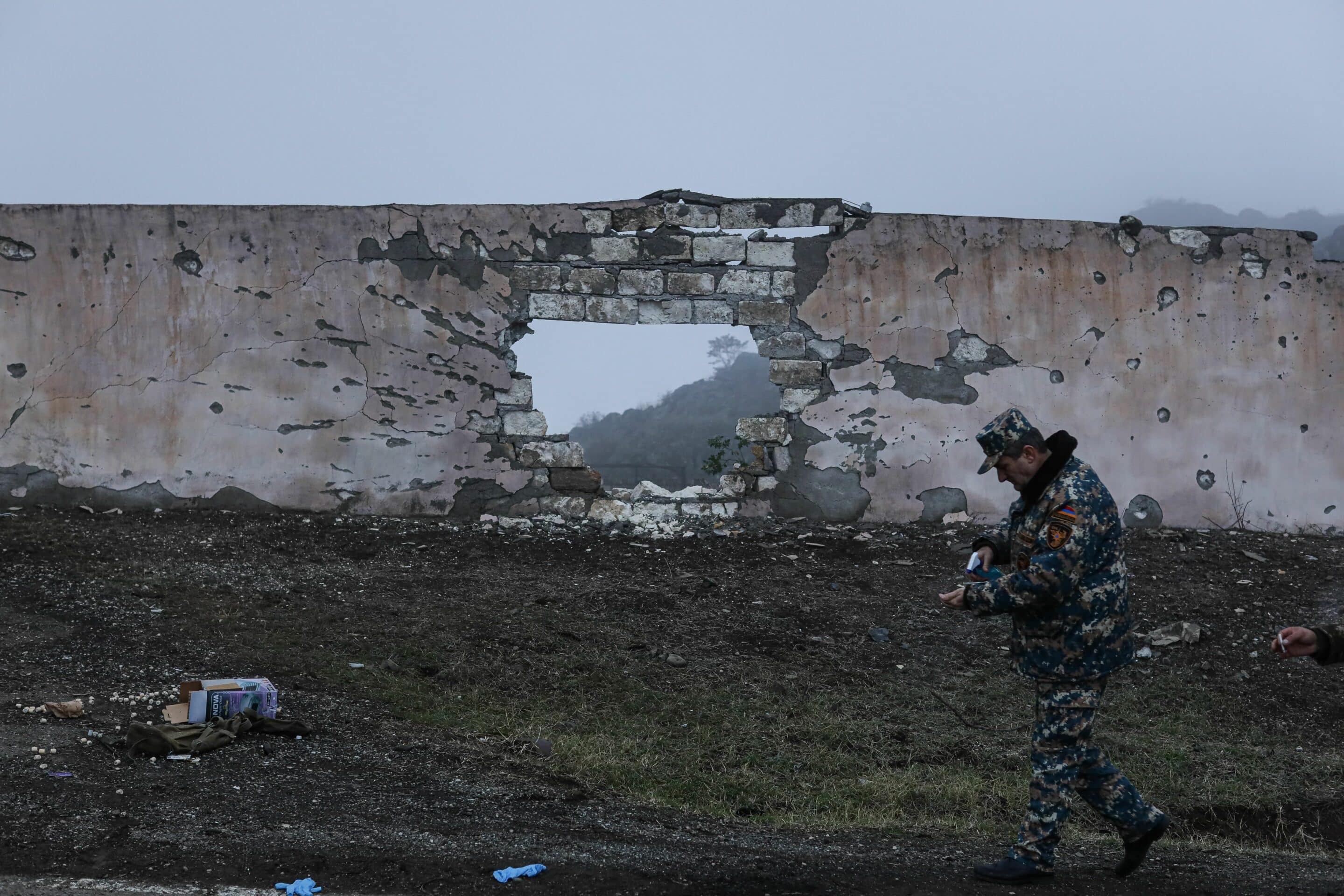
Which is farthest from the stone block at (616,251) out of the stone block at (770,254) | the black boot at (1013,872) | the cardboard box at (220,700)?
the black boot at (1013,872)

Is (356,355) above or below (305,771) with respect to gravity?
above

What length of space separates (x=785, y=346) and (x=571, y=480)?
2054mm

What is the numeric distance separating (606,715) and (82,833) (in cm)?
249

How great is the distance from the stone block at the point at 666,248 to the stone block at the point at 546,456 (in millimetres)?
1646

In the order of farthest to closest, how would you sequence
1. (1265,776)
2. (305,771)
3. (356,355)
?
(356,355) < (1265,776) < (305,771)

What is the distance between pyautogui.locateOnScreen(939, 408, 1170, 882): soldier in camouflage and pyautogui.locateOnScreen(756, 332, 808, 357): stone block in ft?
17.2

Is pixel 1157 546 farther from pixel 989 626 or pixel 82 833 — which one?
pixel 82 833

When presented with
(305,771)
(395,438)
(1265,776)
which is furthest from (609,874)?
(395,438)

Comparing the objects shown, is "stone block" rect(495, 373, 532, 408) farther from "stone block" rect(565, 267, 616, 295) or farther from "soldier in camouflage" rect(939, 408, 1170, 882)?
"soldier in camouflage" rect(939, 408, 1170, 882)

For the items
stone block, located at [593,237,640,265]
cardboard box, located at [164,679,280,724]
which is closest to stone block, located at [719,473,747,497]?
stone block, located at [593,237,640,265]

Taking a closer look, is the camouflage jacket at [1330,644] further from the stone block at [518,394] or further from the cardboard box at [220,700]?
the stone block at [518,394]

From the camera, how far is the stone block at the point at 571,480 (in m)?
8.60

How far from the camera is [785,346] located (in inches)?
339

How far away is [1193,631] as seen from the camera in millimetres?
6703
